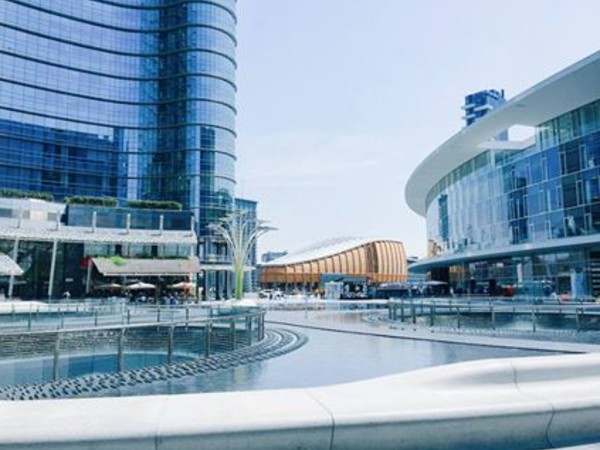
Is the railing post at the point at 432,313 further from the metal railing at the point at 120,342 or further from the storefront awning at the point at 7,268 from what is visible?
the storefront awning at the point at 7,268

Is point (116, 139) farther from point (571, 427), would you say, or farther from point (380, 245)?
point (571, 427)

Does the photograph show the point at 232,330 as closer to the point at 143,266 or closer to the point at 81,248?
the point at 143,266

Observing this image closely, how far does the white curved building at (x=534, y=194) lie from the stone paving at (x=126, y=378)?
30.0 metres

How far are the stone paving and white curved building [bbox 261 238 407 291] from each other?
84.8m

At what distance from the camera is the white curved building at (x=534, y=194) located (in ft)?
114

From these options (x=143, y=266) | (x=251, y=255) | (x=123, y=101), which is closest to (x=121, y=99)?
(x=123, y=101)

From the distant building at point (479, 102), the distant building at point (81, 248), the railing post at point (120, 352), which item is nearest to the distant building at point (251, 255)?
the distant building at point (81, 248)

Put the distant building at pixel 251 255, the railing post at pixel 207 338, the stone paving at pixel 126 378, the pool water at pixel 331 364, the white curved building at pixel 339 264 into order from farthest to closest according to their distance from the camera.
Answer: the white curved building at pixel 339 264 → the distant building at pixel 251 255 → the railing post at pixel 207 338 → the pool water at pixel 331 364 → the stone paving at pixel 126 378

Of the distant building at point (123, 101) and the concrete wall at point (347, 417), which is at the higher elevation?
the distant building at point (123, 101)

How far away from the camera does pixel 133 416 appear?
3840 millimetres

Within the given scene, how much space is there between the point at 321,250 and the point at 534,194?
76.5 m

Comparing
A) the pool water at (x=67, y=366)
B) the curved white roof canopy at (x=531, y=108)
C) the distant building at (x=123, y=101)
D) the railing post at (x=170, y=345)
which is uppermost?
the distant building at (x=123, y=101)

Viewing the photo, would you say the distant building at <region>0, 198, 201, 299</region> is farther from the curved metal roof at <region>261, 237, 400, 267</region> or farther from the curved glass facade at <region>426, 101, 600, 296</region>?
the curved metal roof at <region>261, 237, 400, 267</region>

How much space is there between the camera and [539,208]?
38500 mm
